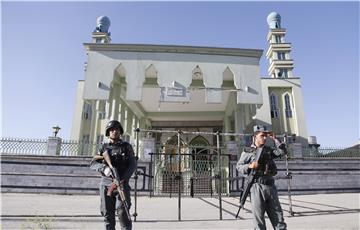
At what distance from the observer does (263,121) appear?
2336 cm

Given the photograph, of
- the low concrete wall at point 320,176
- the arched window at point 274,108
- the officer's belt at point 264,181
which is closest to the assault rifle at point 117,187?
the officer's belt at point 264,181

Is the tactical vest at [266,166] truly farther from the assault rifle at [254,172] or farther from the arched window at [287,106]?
the arched window at [287,106]

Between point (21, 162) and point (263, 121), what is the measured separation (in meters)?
19.5

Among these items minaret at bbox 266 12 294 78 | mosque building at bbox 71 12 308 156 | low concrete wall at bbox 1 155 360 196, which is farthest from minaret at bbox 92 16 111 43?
low concrete wall at bbox 1 155 360 196

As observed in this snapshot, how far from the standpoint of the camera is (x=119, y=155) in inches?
139

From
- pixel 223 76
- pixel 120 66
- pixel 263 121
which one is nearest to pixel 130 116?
pixel 120 66

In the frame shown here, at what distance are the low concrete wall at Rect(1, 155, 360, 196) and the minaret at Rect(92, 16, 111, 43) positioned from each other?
23.4m

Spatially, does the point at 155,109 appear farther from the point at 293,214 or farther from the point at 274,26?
the point at 274,26

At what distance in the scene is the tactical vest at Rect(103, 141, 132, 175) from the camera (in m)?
3.49

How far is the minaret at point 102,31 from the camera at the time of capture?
31281 mm

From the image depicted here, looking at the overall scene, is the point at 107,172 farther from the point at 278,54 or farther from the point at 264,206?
the point at 278,54

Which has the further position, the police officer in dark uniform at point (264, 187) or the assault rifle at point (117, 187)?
the police officer in dark uniform at point (264, 187)

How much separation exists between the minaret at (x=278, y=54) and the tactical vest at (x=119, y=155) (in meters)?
30.7

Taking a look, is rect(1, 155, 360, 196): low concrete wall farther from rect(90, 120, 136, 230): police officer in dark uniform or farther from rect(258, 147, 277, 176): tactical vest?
rect(258, 147, 277, 176): tactical vest
